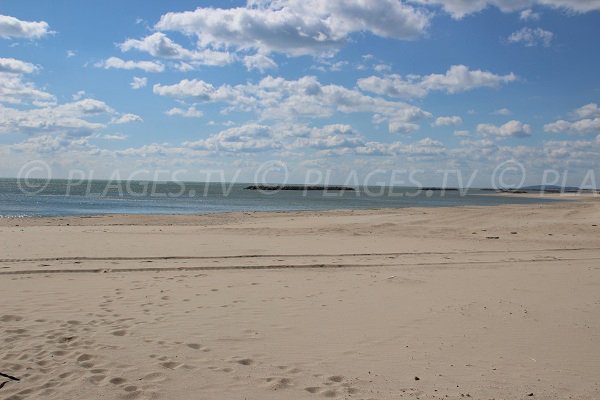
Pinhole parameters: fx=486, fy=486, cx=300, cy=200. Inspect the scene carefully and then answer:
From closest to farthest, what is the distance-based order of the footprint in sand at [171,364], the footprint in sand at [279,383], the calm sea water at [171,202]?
the footprint in sand at [279,383] → the footprint in sand at [171,364] → the calm sea water at [171,202]

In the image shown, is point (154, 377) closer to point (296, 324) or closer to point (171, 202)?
point (296, 324)

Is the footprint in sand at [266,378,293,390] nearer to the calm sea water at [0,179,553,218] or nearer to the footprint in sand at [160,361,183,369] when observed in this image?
the footprint in sand at [160,361,183,369]

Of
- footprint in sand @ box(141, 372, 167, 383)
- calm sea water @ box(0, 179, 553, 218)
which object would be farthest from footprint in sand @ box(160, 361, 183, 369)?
calm sea water @ box(0, 179, 553, 218)

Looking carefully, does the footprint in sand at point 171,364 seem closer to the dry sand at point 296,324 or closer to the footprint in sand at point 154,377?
the dry sand at point 296,324

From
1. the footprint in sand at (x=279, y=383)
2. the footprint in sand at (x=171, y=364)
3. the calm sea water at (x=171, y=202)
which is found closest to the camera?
the footprint in sand at (x=279, y=383)

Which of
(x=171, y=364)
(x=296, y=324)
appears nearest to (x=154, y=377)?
(x=171, y=364)

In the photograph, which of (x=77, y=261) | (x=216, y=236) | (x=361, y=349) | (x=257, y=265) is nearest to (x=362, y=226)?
(x=216, y=236)

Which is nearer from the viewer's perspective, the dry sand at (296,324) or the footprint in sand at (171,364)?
the dry sand at (296,324)

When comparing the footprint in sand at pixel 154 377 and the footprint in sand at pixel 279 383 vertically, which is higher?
the footprint in sand at pixel 279 383

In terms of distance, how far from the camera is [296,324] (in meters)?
6.69

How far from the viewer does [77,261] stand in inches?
460

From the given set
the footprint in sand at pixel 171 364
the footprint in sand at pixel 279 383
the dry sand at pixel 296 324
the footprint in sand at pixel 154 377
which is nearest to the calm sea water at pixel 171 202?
the dry sand at pixel 296 324

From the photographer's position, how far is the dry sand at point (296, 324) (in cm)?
475

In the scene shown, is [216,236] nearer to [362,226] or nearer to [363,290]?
[362,226]
